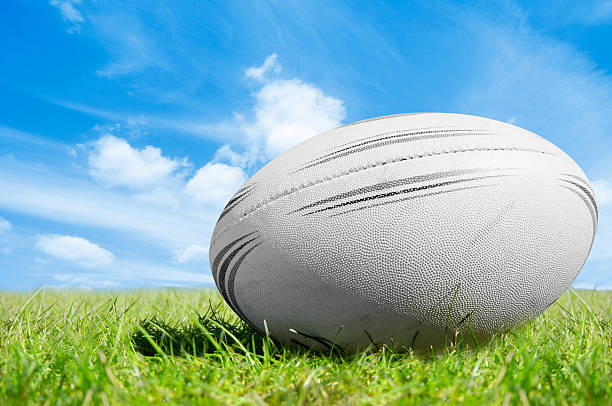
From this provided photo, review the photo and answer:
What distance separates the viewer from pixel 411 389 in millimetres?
1687

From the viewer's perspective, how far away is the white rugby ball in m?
2.10

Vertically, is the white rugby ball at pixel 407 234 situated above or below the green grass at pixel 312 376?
above

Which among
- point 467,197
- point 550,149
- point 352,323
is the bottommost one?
point 352,323

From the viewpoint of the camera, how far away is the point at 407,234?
207cm

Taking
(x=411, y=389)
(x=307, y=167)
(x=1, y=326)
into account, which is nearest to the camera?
(x=411, y=389)

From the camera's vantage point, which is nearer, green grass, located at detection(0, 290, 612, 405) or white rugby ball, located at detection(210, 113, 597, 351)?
green grass, located at detection(0, 290, 612, 405)

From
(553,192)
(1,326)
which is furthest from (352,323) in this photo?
(1,326)

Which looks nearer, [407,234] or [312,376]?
[312,376]

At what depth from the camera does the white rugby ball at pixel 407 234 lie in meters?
2.10

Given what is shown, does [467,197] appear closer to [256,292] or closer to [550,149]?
[550,149]

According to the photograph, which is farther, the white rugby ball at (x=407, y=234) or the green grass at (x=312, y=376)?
the white rugby ball at (x=407, y=234)

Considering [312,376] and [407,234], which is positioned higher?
[407,234]

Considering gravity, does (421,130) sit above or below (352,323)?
above

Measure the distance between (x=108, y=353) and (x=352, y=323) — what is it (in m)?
1.27
